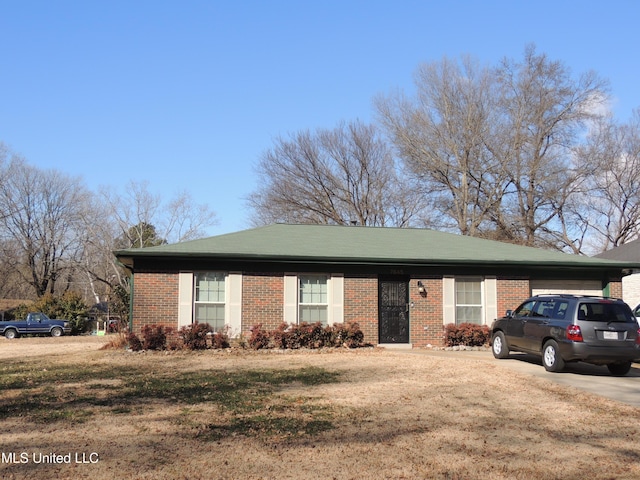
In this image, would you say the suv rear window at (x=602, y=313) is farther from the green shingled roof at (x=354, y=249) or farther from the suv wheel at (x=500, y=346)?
the green shingled roof at (x=354, y=249)

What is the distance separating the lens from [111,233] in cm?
4541

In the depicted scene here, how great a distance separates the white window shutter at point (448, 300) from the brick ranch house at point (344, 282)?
3 centimetres

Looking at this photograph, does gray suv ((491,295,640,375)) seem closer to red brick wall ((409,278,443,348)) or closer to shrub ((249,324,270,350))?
red brick wall ((409,278,443,348))

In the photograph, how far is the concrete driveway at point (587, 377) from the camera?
32.5 ft

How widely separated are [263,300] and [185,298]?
7.08 ft

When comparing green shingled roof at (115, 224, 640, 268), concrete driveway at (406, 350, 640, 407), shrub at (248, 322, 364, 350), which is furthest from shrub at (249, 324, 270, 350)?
concrete driveway at (406, 350, 640, 407)

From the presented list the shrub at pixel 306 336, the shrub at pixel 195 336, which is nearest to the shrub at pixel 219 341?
the shrub at pixel 195 336

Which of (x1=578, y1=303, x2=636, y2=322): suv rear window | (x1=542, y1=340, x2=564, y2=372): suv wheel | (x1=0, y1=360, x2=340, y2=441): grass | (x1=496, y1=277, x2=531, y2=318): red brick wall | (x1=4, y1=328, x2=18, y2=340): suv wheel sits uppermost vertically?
(x1=496, y1=277, x2=531, y2=318): red brick wall

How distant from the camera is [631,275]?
2723 cm

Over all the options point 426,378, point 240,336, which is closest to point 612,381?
point 426,378

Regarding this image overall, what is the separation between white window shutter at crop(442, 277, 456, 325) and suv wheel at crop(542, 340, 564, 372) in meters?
5.46

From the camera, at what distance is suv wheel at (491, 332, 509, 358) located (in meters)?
14.3

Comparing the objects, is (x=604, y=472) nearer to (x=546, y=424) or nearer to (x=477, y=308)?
(x=546, y=424)

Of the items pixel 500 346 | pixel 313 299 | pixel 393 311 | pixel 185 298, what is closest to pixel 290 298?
pixel 313 299
